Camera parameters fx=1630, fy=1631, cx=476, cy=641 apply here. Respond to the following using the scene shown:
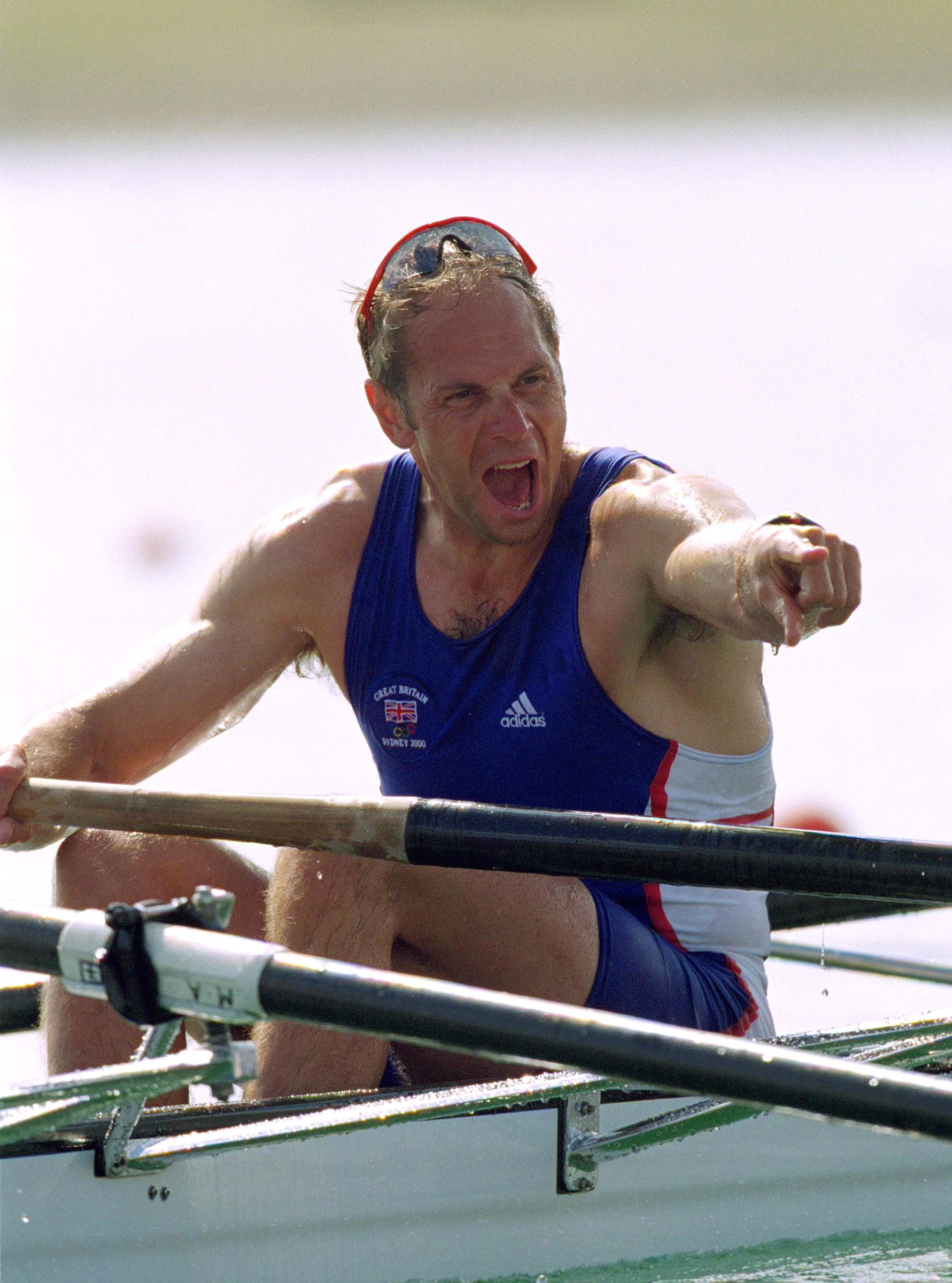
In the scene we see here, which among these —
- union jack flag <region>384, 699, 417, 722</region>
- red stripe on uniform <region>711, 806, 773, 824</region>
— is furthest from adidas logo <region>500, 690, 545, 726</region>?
red stripe on uniform <region>711, 806, 773, 824</region>

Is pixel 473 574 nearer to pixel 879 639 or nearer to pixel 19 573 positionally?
pixel 879 639

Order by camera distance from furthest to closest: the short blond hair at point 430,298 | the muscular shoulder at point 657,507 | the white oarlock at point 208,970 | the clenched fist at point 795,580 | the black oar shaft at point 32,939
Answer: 1. the short blond hair at point 430,298
2. the muscular shoulder at point 657,507
3. the clenched fist at point 795,580
4. the black oar shaft at point 32,939
5. the white oarlock at point 208,970

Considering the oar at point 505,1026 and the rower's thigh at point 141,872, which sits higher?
the rower's thigh at point 141,872

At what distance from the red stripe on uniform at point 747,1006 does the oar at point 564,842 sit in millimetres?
428

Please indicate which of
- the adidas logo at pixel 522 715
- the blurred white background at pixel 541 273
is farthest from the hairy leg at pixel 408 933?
the blurred white background at pixel 541 273

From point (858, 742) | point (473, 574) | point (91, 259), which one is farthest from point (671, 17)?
point (473, 574)

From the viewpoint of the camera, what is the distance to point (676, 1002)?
1955 millimetres

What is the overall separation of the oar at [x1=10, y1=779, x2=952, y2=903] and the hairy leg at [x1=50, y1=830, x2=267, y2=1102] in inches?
8.3

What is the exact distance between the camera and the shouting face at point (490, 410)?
2152mm

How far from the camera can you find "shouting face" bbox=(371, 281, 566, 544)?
84.7 inches

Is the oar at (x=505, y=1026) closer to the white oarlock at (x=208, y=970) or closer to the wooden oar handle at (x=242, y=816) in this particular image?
the white oarlock at (x=208, y=970)

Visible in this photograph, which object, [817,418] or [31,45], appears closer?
[817,418]

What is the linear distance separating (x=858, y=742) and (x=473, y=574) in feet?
12.2

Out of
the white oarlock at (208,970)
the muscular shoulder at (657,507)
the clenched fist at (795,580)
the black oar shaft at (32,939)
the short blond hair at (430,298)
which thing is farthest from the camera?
the short blond hair at (430,298)
